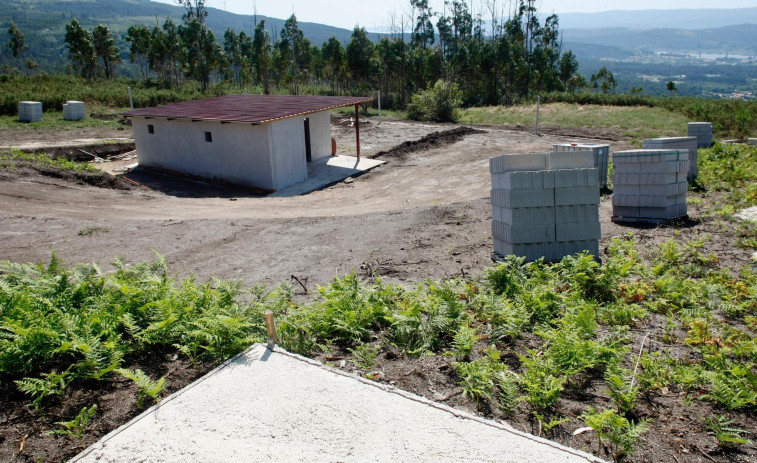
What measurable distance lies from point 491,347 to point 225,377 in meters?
2.53

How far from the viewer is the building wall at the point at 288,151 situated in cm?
1877

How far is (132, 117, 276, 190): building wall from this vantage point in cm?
1883

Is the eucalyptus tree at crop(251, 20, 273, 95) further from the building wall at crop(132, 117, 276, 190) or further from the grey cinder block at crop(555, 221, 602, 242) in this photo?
the grey cinder block at crop(555, 221, 602, 242)

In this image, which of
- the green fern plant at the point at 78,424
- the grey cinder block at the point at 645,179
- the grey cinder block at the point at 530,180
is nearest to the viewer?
the green fern plant at the point at 78,424

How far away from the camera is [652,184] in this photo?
36.2 ft

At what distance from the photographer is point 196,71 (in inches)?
2399

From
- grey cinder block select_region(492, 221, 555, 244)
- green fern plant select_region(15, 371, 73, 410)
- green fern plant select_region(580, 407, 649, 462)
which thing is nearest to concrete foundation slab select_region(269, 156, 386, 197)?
grey cinder block select_region(492, 221, 555, 244)

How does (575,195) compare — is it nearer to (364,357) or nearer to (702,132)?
(364,357)

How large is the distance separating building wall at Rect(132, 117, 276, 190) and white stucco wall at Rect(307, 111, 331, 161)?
4.24 m

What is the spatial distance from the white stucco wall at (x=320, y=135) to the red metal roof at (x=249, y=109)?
773mm

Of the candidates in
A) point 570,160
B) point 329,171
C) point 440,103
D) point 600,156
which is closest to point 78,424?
point 570,160

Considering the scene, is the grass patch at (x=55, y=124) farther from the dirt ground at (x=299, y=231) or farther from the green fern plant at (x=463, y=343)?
the green fern plant at (x=463, y=343)

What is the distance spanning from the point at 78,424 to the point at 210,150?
1756cm

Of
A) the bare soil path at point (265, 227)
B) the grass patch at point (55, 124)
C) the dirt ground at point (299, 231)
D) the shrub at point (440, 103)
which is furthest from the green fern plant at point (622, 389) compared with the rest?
the shrub at point (440, 103)
